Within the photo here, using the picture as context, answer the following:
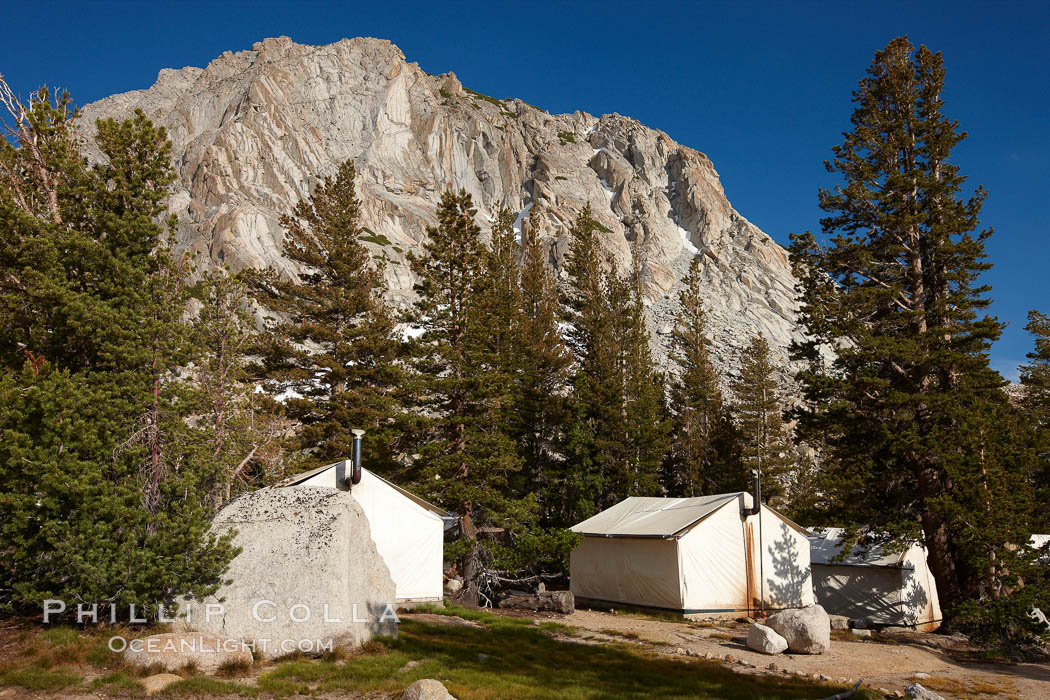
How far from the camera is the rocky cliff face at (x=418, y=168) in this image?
79625 mm

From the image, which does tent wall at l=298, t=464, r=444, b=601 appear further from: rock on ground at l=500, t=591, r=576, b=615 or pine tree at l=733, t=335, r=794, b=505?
pine tree at l=733, t=335, r=794, b=505

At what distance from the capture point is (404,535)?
19.0m

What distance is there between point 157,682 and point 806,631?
12174 millimetres

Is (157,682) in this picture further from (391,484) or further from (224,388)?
(391,484)

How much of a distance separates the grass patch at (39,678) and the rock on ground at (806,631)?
13.0 metres

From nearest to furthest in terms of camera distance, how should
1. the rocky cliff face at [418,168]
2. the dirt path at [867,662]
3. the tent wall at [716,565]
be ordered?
the dirt path at [867,662], the tent wall at [716,565], the rocky cliff face at [418,168]

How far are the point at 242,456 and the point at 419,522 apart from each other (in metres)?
7.94

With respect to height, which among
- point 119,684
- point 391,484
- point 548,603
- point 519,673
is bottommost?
point 548,603

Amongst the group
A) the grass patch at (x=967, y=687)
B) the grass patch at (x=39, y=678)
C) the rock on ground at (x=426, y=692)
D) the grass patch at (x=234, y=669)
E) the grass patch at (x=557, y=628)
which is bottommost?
the grass patch at (x=557, y=628)

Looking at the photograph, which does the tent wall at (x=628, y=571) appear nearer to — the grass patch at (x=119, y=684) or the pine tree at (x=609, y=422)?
the pine tree at (x=609, y=422)

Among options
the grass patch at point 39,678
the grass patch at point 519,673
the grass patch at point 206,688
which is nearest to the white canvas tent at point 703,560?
the grass patch at point 519,673

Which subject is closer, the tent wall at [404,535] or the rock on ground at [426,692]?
the rock on ground at [426,692]

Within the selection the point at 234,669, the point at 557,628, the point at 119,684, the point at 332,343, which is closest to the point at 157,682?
the point at 119,684

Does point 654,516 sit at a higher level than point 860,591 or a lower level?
higher
